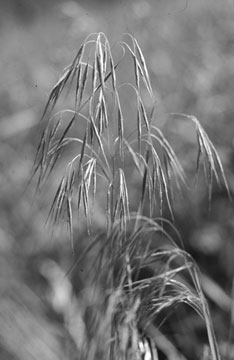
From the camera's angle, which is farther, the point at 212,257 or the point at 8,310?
the point at 212,257

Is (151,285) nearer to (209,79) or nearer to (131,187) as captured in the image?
(131,187)

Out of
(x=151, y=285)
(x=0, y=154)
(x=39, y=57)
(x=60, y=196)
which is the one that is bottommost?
(x=151, y=285)

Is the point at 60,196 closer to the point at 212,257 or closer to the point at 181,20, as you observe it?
the point at 212,257

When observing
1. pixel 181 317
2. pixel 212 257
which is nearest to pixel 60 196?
pixel 181 317

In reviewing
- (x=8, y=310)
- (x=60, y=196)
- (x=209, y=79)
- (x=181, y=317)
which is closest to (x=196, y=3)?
(x=209, y=79)

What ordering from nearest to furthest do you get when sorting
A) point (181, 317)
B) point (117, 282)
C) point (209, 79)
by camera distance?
point (117, 282) → point (181, 317) → point (209, 79)

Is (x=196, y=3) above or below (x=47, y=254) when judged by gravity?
above

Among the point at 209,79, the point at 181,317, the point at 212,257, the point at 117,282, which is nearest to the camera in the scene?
the point at 117,282
